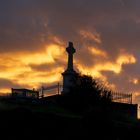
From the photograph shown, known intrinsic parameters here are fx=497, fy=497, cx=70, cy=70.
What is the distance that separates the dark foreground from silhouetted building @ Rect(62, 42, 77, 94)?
10.9 m

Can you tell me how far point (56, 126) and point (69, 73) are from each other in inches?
638

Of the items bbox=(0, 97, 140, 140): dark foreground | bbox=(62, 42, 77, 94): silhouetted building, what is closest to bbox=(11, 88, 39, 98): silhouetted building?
bbox=(62, 42, 77, 94): silhouetted building

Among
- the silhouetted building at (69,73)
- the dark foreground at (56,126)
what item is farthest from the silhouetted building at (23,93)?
the dark foreground at (56,126)

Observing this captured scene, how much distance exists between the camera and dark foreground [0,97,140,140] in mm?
25438

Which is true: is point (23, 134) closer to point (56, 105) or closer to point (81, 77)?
point (56, 105)

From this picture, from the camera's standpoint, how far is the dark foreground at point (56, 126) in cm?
2544

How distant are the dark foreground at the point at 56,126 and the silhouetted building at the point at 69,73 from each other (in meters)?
10.9

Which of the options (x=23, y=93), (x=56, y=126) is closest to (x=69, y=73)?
(x=23, y=93)

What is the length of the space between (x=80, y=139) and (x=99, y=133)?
1.96 meters

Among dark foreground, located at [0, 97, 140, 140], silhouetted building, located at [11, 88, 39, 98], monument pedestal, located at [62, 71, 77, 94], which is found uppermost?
monument pedestal, located at [62, 71, 77, 94]

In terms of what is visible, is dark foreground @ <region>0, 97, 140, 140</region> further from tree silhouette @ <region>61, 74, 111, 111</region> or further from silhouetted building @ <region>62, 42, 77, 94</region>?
silhouetted building @ <region>62, 42, 77, 94</region>

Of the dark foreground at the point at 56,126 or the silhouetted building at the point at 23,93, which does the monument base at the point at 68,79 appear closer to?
the silhouetted building at the point at 23,93

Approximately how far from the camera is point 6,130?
82.1 ft

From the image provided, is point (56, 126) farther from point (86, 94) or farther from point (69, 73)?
point (69, 73)
